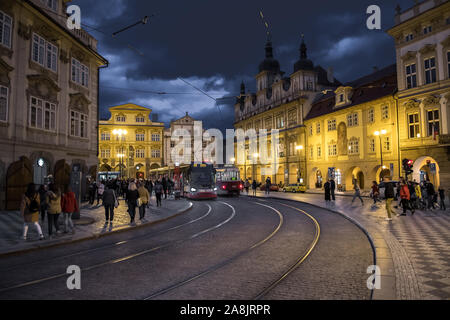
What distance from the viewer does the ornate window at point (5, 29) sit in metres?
16.4

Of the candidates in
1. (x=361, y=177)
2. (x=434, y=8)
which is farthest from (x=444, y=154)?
(x=361, y=177)

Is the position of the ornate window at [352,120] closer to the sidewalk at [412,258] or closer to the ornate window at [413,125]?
the ornate window at [413,125]

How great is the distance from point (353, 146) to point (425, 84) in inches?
485

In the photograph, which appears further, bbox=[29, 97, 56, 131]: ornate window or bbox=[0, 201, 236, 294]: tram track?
bbox=[29, 97, 56, 131]: ornate window

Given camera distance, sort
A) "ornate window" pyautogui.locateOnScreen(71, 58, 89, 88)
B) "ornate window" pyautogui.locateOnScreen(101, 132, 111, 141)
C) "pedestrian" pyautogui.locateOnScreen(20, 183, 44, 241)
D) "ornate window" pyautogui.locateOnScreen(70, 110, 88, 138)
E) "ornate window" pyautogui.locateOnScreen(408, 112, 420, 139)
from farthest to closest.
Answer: "ornate window" pyautogui.locateOnScreen(101, 132, 111, 141), "ornate window" pyautogui.locateOnScreen(408, 112, 420, 139), "ornate window" pyautogui.locateOnScreen(71, 58, 89, 88), "ornate window" pyautogui.locateOnScreen(70, 110, 88, 138), "pedestrian" pyautogui.locateOnScreen(20, 183, 44, 241)

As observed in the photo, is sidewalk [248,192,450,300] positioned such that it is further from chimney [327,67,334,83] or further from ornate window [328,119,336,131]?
chimney [327,67,334,83]

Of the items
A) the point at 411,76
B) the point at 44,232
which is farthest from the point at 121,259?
the point at 411,76

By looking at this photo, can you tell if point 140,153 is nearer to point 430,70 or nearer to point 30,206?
point 430,70

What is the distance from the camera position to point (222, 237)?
34.0ft

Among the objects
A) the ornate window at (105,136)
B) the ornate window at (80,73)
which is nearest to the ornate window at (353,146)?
the ornate window at (80,73)

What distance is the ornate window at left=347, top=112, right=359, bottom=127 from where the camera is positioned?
3931 centimetres

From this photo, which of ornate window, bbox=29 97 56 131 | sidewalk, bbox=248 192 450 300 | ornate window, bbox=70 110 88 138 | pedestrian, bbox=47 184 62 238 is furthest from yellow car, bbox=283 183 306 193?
pedestrian, bbox=47 184 62 238

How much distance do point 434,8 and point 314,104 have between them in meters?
22.7

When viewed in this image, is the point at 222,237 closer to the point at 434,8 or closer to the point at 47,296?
the point at 47,296
